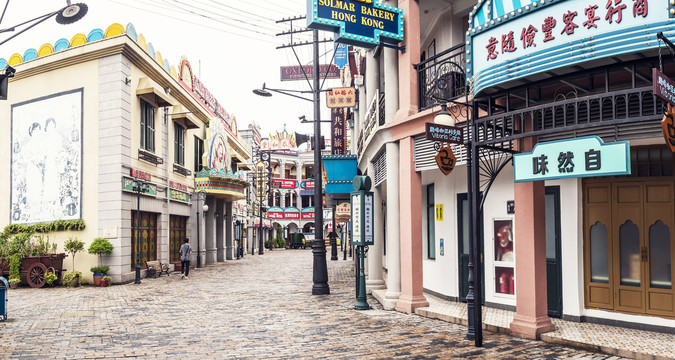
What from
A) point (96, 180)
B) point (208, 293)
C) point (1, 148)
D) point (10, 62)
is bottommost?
point (208, 293)

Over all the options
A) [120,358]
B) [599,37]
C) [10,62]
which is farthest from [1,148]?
[599,37]

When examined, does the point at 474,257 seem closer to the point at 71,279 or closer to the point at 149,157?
the point at 71,279

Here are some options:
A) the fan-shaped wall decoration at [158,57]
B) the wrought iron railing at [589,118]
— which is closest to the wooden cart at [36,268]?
the fan-shaped wall decoration at [158,57]

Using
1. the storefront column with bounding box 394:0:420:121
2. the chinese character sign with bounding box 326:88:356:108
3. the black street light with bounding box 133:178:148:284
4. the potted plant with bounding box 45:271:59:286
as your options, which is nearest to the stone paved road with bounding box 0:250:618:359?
the potted plant with bounding box 45:271:59:286

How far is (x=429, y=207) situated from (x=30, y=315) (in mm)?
9476

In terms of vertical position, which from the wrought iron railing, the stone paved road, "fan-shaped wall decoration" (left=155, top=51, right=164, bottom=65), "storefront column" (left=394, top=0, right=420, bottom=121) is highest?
"fan-shaped wall decoration" (left=155, top=51, right=164, bottom=65)

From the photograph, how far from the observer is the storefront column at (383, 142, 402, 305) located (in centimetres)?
1316

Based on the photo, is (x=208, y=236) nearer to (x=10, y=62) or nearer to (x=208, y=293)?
(x=10, y=62)

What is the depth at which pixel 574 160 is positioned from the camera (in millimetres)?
7469

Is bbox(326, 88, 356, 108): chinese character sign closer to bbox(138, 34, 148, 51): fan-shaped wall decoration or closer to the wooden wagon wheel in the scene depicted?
bbox(138, 34, 148, 51): fan-shaped wall decoration

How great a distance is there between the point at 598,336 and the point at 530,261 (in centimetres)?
147

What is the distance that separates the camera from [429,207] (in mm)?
15141

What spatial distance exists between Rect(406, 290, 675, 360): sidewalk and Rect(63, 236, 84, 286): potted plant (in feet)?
43.0

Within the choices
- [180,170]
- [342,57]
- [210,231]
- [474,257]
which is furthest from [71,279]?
[342,57]
